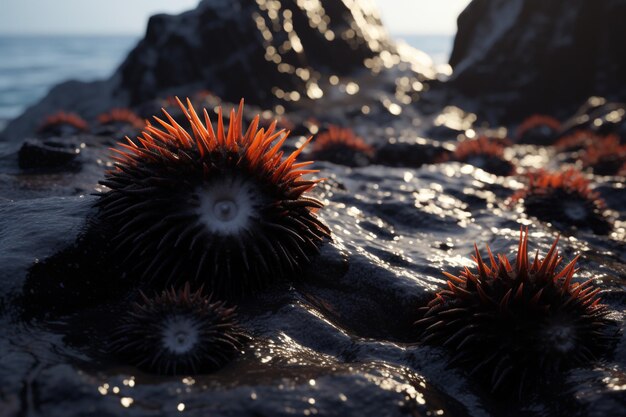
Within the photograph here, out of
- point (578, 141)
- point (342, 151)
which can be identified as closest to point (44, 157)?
point (342, 151)

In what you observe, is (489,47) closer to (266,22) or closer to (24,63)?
(266,22)

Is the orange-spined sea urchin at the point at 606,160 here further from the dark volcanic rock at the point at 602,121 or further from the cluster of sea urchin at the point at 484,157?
the dark volcanic rock at the point at 602,121

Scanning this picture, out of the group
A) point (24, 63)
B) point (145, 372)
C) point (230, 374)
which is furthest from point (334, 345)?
point (24, 63)

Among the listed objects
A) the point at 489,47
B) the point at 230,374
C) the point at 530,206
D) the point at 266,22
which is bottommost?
the point at 230,374

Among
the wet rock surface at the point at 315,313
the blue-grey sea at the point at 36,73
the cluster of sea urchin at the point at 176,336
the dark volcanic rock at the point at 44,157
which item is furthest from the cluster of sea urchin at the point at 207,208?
the blue-grey sea at the point at 36,73

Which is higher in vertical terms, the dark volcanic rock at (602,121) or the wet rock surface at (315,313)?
the dark volcanic rock at (602,121)

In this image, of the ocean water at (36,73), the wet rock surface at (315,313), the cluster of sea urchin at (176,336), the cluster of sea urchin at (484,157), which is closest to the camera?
the wet rock surface at (315,313)
